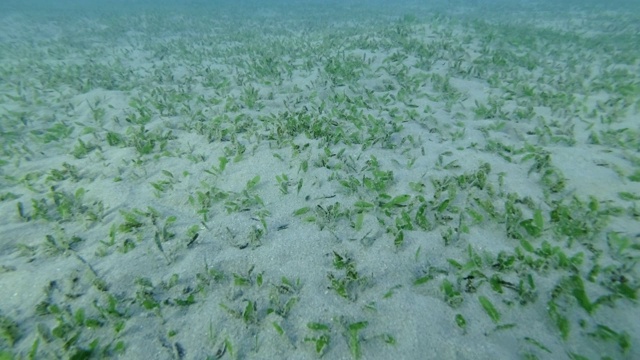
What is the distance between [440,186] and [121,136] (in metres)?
5.34

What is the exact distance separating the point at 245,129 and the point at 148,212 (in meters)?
2.37

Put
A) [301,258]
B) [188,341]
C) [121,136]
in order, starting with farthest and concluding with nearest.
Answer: [121,136], [301,258], [188,341]

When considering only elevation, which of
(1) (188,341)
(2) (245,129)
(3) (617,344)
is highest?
(2) (245,129)

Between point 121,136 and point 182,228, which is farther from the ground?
point 121,136

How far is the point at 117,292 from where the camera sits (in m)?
3.16

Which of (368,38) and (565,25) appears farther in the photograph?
(565,25)

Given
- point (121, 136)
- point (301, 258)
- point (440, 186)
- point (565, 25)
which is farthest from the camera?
point (565, 25)

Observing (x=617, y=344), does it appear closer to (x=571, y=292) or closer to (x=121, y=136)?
(x=571, y=292)

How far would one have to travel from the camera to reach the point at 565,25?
1628cm

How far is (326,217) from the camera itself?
396 centimetres

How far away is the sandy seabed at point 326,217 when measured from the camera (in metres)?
2.79

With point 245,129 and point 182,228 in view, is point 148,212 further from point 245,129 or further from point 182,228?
point 245,129

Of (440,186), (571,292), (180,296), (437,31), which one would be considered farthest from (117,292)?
(437,31)

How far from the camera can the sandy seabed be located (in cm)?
279
